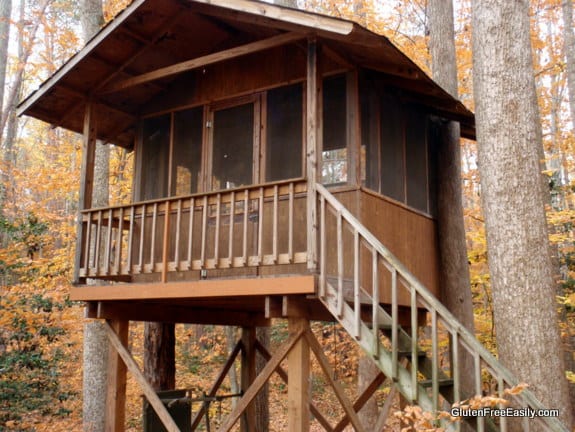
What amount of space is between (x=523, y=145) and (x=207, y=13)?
14.8 ft

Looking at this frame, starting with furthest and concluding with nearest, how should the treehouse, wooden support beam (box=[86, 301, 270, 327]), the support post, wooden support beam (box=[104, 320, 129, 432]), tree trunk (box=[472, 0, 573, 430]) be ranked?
1. the support post
2. wooden support beam (box=[86, 301, 270, 327])
3. wooden support beam (box=[104, 320, 129, 432])
4. the treehouse
5. tree trunk (box=[472, 0, 573, 430])

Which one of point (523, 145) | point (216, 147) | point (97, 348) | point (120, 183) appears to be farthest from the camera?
point (120, 183)

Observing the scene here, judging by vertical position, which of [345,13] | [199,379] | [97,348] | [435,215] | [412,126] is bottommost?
[199,379]

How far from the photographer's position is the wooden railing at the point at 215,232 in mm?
6664

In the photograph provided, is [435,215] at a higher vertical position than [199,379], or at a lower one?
higher

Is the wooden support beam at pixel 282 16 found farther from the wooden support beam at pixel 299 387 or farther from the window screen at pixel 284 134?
the wooden support beam at pixel 299 387

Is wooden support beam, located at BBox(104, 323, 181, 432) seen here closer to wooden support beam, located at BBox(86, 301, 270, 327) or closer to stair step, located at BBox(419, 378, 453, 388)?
wooden support beam, located at BBox(86, 301, 270, 327)

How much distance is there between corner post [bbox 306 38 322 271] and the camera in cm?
634

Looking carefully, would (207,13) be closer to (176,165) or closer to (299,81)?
(299,81)

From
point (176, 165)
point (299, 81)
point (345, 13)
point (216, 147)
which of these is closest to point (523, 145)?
point (299, 81)

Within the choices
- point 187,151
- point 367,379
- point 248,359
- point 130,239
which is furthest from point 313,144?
point 367,379

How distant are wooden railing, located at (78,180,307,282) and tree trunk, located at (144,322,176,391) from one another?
2190mm

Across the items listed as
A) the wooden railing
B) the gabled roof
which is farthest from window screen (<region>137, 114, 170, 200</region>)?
the wooden railing

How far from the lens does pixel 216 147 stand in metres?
8.79
